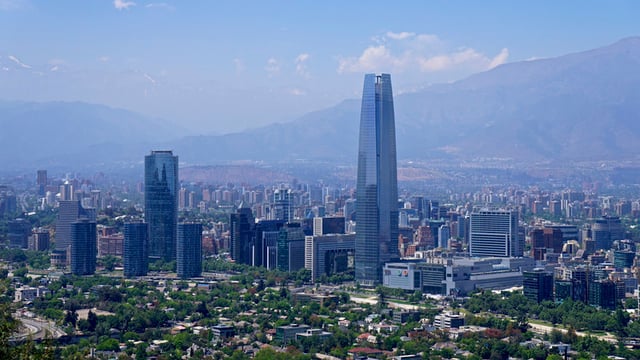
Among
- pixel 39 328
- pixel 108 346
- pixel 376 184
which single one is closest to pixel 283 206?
pixel 376 184

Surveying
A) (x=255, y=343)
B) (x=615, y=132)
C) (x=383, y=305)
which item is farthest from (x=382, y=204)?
(x=615, y=132)

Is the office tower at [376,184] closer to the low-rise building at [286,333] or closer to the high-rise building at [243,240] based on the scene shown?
the high-rise building at [243,240]

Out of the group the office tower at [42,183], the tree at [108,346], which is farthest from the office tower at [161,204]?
the office tower at [42,183]

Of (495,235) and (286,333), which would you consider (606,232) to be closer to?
(495,235)

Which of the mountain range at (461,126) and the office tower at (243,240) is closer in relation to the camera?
the office tower at (243,240)

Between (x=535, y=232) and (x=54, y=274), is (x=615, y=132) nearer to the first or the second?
(x=535, y=232)
